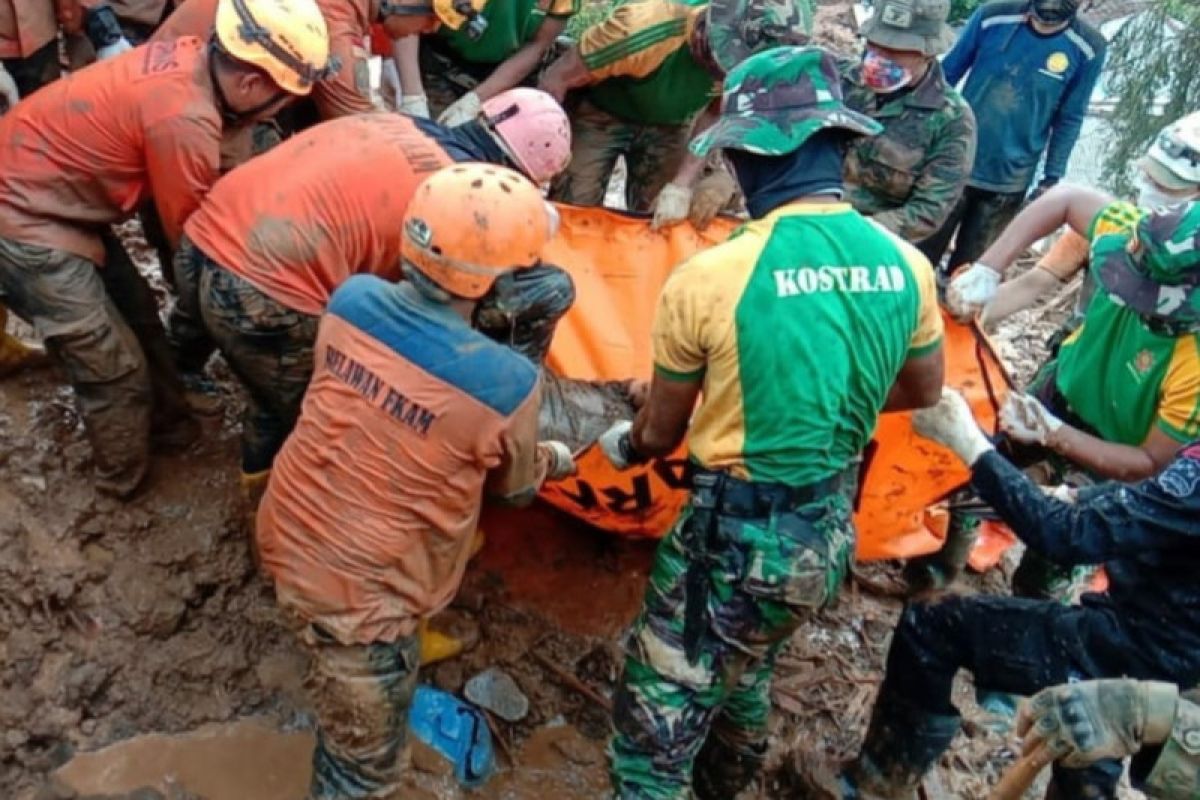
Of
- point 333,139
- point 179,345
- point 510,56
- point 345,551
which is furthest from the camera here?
point 510,56

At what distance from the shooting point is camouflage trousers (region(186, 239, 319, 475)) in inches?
128

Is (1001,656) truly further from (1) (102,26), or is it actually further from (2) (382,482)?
(1) (102,26)

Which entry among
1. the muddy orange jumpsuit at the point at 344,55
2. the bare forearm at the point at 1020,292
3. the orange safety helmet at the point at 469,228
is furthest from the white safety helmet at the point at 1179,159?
the muddy orange jumpsuit at the point at 344,55

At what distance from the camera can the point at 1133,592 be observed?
3.12 meters

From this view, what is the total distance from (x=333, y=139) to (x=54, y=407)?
156 cm

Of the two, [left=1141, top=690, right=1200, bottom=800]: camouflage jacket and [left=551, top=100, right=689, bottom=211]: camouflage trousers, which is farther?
[left=551, top=100, right=689, bottom=211]: camouflage trousers

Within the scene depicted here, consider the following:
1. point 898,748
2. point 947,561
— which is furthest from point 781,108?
point 947,561

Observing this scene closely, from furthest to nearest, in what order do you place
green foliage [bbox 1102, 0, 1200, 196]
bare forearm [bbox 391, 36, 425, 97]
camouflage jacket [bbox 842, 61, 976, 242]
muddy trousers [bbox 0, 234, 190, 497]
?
green foliage [bbox 1102, 0, 1200, 196], bare forearm [bbox 391, 36, 425, 97], camouflage jacket [bbox 842, 61, 976, 242], muddy trousers [bbox 0, 234, 190, 497]

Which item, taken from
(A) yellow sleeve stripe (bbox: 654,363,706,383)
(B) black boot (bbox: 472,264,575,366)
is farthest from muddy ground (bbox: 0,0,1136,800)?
(A) yellow sleeve stripe (bbox: 654,363,706,383)

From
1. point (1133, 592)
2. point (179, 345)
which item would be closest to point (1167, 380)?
point (1133, 592)

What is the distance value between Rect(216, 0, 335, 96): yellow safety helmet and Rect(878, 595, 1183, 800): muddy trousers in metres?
2.49

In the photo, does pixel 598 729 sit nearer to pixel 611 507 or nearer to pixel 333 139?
pixel 611 507

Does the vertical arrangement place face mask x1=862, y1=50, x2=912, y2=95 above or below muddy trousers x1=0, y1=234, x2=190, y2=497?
above

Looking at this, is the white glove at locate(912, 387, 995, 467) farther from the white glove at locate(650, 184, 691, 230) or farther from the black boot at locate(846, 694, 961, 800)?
the white glove at locate(650, 184, 691, 230)
